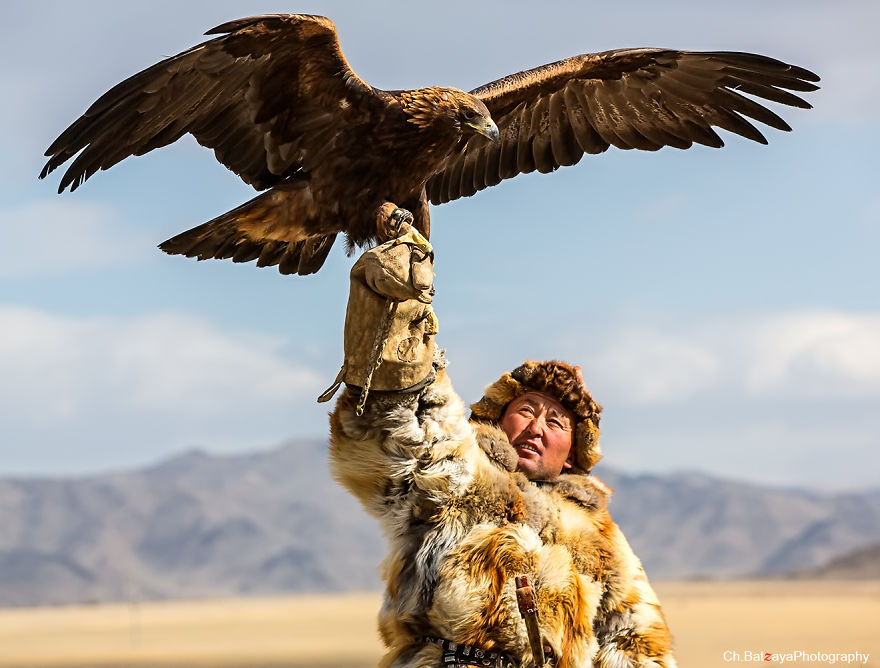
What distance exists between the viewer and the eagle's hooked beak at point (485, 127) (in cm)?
461

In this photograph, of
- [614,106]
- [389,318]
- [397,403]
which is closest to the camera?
[389,318]

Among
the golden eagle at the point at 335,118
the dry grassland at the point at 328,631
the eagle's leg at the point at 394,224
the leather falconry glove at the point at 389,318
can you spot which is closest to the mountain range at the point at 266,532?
the dry grassland at the point at 328,631

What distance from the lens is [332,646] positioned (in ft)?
73.4

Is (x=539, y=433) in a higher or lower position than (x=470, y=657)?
higher

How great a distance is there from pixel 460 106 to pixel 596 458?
1672mm

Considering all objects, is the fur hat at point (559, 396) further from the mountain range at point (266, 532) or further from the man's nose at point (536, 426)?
the mountain range at point (266, 532)

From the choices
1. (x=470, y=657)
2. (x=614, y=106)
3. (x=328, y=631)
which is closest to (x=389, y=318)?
(x=470, y=657)

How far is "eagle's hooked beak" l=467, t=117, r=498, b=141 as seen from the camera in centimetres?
461

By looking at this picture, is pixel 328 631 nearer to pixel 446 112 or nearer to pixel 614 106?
pixel 614 106

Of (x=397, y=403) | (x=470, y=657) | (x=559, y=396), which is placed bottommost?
(x=470, y=657)

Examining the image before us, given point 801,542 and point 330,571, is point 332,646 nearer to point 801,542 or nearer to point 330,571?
point 330,571

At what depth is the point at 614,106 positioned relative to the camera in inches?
208

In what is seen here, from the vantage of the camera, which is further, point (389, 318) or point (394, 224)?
point (394, 224)

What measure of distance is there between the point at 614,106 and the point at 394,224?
5.78 ft
